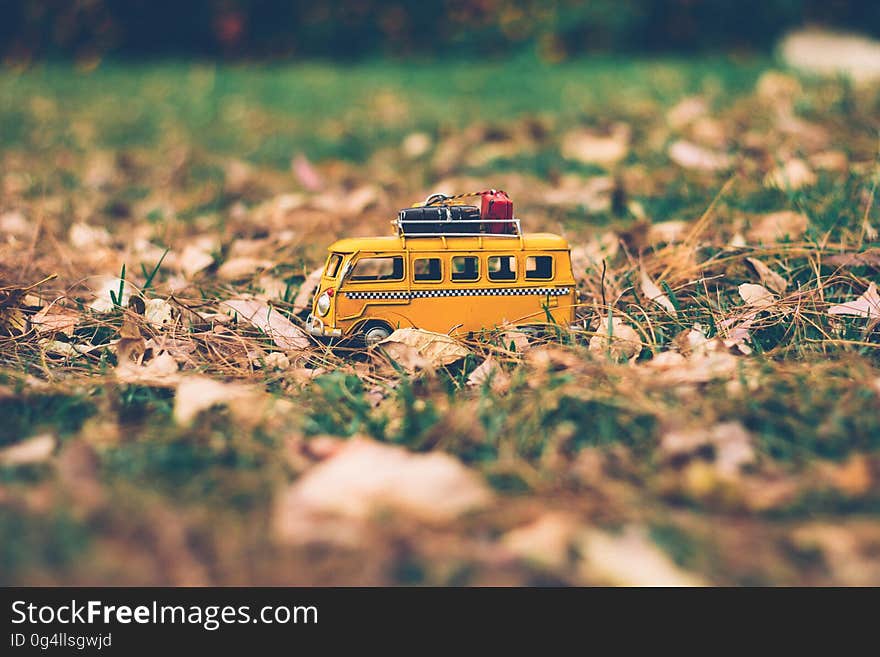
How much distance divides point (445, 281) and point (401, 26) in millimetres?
8160

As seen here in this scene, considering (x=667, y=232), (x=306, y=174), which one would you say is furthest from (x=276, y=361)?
(x=306, y=174)

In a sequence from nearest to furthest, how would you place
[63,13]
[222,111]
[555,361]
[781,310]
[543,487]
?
[543,487]
[555,361]
[781,310]
[222,111]
[63,13]

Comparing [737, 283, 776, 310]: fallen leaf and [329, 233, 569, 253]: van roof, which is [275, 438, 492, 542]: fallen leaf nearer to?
[329, 233, 569, 253]: van roof

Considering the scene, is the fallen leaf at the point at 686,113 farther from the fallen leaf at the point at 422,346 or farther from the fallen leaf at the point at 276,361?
the fallen leaf at the point at 276,361

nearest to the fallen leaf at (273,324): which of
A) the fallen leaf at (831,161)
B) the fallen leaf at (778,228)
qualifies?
the fallen leaf at (778,228)

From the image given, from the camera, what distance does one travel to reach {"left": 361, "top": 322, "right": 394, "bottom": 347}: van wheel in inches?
66.9

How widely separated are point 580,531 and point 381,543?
27 centimetres

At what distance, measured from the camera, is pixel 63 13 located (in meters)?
9.18

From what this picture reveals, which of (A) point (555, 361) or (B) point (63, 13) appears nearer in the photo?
(A) point (555, 361)

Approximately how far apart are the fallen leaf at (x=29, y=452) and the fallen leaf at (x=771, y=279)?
4.97 ft

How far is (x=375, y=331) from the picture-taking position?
1705 mm
